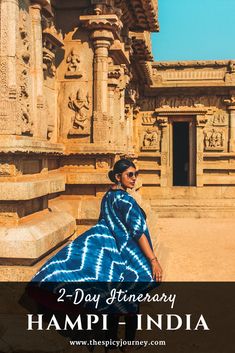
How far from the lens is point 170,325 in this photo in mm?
5383

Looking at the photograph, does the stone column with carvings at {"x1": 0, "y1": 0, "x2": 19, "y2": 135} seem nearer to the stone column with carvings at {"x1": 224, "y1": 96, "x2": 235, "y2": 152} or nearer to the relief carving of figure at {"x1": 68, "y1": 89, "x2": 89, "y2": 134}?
the relief carving of figure at {"x1": 68, "y1": 89, "x2": 89, "y2": 134}

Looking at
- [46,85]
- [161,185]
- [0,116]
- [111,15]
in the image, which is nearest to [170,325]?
[0,116]

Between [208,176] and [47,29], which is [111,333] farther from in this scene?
[208,176]

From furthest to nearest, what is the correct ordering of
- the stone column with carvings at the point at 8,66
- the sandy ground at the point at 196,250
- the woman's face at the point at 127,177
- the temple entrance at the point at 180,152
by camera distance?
the temple entrance at the point at 180,152
the sandy ground at the point at 196,250
the stone column with carvings at the point at 8,66
the woman's face at the point at 127,177

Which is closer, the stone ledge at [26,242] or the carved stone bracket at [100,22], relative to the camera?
the stone ledge at [26,242]

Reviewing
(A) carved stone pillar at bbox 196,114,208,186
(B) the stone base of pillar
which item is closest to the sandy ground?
(A) carved stone pillar at bbox 196,114,208,186

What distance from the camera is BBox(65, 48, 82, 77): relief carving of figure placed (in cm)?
797

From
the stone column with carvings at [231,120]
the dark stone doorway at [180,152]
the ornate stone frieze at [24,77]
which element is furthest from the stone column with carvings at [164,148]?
the ornate stone frieze at [24,77]

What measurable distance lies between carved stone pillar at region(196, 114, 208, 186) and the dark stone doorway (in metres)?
6.05

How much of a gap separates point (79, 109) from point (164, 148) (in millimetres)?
10800

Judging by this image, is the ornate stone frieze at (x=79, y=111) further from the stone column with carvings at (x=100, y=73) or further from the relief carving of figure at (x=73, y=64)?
the relief carving of figure at (x=73, y=64)

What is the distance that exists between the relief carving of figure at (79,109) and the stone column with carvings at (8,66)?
9.70ft

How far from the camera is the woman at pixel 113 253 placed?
13.3 feet

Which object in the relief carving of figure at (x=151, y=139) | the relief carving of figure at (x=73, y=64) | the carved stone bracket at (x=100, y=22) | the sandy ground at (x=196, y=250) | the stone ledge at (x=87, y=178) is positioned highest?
the carved stone bracket at (x=100, y=22)
